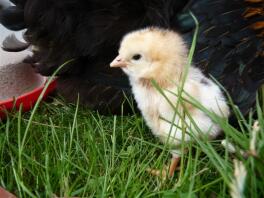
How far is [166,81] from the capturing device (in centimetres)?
121

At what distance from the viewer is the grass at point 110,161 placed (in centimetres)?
98

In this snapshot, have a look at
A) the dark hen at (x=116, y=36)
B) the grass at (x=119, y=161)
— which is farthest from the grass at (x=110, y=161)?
the dark hen at (x=116, y=36)

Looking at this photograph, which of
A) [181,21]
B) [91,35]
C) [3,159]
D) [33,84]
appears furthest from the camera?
[33,84]

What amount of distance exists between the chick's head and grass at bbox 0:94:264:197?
18 centimetres

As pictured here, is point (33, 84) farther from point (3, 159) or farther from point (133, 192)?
point (133, 192)

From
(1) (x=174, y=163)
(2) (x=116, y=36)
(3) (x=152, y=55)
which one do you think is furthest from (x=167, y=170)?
(2) (x=116, y=36)

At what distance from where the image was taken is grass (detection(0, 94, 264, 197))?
0.98 meters

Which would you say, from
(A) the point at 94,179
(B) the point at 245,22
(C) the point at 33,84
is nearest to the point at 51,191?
(A) the point at 94,179

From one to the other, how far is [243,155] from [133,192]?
11.0 inches

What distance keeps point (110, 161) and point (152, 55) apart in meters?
0.27

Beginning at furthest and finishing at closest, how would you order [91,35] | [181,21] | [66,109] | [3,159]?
[66,109], [91,35], [181,21], [3,159]

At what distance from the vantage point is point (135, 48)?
1.21m

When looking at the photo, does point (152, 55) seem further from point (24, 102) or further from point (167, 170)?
point (24, 102)

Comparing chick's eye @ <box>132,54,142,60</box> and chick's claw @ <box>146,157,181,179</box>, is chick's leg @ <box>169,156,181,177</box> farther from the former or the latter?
chick's eye @ <box>132,54,142,60</box>
